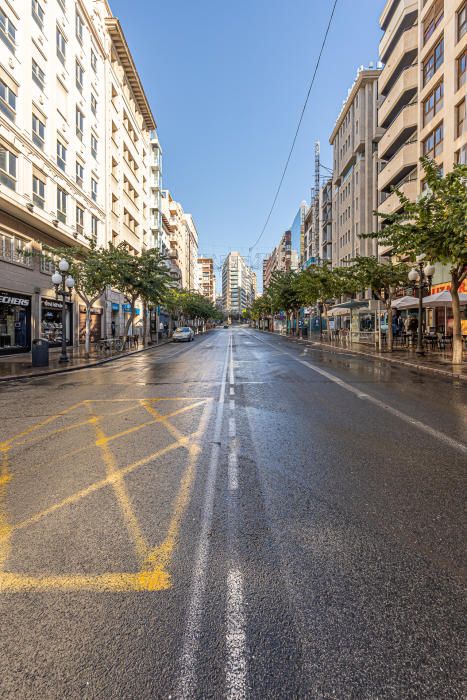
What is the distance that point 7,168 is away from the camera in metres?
19.3

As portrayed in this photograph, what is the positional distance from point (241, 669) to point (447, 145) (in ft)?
95.2

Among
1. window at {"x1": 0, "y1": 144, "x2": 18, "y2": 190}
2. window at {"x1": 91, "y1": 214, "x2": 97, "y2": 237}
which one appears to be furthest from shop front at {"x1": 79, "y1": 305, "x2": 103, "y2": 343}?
window at {"x1": 0, "y1": 144, "x2": 18, "y2": 190}

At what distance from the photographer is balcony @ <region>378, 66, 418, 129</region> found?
29.4 meters

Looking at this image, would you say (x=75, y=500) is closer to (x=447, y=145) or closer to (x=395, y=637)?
(x=395, y=637)

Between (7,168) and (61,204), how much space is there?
20.5 feet

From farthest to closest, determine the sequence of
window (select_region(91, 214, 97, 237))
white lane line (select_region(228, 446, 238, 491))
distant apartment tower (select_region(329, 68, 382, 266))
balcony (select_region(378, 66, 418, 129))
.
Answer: distant apartment tower (select_region(329, 68, 382, 266)), window (select_region(91, 214, 97, 237)), balcony (select_region(378, 66, 418, 129)), white lane line (select_region(228, 446, 238, 491))

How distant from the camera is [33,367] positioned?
15695mm

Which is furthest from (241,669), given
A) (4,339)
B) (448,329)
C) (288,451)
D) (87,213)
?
(87,213)

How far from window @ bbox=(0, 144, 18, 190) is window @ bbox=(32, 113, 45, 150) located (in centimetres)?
305

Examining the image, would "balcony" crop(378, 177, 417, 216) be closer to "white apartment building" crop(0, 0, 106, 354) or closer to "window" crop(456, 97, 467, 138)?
"window" crop(456, 97, 467, 138)

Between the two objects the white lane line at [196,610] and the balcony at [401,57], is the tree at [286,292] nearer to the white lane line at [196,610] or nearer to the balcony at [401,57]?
the balcony at [401,57]

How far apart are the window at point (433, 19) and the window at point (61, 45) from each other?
2436cm

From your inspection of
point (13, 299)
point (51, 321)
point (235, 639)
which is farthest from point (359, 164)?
point (235, 639)

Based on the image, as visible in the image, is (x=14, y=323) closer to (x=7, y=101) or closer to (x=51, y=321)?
(x=51, y=321)
